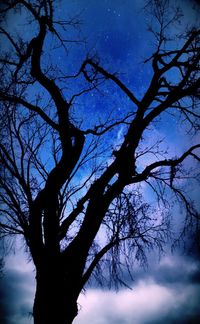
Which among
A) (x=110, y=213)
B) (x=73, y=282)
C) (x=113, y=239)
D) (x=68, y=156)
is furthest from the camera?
(x=110, y=213)

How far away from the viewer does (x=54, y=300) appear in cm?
502

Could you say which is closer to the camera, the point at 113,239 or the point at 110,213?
the point at 113,239

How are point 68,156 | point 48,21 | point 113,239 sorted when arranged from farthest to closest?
1. point 113,239
2. point 48,21
3. point 68,156

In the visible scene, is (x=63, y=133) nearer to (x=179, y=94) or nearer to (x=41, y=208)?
(x=41, y=208)

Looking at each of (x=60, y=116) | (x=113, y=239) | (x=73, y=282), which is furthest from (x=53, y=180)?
(x=113, y=239)

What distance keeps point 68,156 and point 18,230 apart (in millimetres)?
2703

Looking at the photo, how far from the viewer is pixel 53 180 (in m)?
5.59

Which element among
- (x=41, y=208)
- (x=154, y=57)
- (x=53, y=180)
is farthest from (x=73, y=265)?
(x=154, y=57)

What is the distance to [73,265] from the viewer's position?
5359 mm

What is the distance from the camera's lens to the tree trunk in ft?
16.1

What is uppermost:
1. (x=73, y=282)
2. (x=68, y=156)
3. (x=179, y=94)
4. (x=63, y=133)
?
(x=179, y=94)

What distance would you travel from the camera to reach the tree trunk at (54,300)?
4914mm

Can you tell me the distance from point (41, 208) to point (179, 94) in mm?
4135

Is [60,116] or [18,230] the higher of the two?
[60,116]
